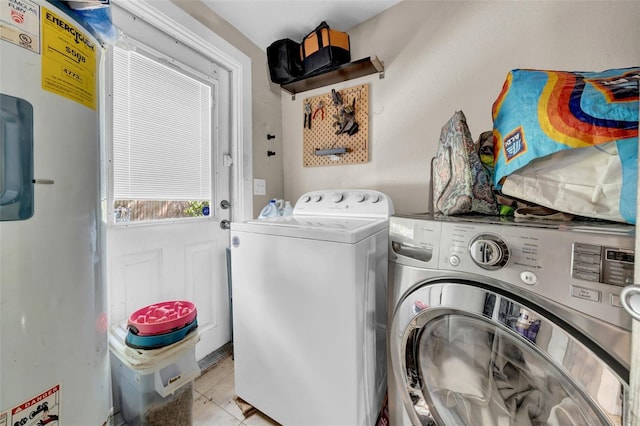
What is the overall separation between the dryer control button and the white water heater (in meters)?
1.03

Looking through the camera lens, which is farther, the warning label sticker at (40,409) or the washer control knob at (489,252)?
the washer control knob at (489,252)

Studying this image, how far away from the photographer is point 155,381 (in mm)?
949

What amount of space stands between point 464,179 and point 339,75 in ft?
4.24

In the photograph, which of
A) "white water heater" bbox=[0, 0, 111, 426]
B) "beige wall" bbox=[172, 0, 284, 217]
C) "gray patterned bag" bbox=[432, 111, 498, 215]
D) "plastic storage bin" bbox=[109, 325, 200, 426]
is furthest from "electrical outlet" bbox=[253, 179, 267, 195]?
"gray patterned bag" bbox=[432, 111, 498, 215]

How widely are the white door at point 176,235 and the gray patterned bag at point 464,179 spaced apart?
138 cm

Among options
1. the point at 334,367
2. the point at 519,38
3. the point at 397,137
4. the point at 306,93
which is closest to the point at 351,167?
the point at 397,137

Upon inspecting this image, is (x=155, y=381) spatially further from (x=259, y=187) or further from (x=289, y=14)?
(x=289, y=14)

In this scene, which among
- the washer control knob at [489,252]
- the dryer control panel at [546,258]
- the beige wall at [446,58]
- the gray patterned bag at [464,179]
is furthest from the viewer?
the beige wall at [446,58]

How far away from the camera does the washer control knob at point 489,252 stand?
0.57 m

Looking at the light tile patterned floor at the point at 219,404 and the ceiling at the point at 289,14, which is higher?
the ceiling at the point at 289,14

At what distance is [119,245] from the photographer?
1.14 meters

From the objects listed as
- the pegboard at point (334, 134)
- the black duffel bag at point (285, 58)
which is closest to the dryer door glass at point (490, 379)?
the pegboard at point (334, 134)

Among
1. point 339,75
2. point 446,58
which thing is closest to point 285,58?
point 339,75

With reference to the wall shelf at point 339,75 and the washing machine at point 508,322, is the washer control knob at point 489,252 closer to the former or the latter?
the washing machine at point 508,322
